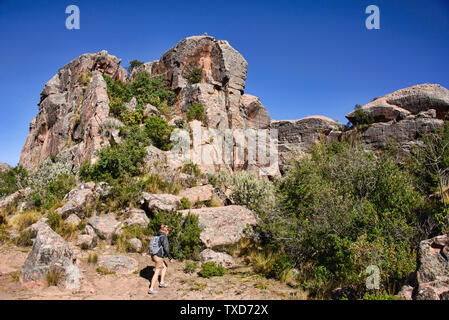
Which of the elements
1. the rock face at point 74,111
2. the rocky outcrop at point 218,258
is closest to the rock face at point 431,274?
the rocky outcrop at point 218,258

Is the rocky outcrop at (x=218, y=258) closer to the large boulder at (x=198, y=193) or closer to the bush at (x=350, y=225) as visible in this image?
the bush at (x=350, y=225)

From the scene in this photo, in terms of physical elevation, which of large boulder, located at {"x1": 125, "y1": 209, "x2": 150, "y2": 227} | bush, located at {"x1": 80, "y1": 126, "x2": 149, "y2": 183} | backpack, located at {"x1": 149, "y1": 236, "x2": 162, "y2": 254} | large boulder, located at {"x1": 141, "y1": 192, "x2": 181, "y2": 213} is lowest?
backpack, located at {"x1": 149, "y1": 236, "x2": 162, "y2": 254}

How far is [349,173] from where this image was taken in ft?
31.7

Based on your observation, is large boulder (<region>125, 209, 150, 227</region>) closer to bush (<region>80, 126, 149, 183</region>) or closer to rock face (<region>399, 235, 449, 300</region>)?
bush (<region>80, 126, 149, 183</region>)

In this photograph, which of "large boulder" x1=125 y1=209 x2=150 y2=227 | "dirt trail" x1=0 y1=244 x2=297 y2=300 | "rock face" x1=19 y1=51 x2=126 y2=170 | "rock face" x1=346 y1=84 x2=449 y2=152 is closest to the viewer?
"dirt trail" x1=0 y1=244 x2=297 y2=300

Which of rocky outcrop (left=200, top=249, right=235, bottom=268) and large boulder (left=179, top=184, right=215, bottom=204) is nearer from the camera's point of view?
rocky outcrop (left=200, top=249, right=235, bottom=268)

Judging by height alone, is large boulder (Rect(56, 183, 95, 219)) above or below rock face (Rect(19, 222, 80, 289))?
above

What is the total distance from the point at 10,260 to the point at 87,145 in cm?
835

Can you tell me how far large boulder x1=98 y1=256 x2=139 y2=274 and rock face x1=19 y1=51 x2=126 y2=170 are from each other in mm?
7293

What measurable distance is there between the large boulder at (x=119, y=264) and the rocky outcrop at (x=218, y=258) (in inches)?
80.7

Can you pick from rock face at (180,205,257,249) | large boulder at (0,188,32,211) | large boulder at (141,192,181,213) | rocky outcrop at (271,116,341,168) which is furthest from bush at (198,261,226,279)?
rocky outcrop at (271,116,341,168)

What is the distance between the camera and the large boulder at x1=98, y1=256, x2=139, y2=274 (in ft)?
25.4

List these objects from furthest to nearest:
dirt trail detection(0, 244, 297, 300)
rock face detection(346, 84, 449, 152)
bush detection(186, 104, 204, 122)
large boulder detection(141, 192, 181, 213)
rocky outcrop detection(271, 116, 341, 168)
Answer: rocky outcrop detection(271, 116, 341, 168)
rock face detection(346, 84, 449, 152)
bush detection(186, 104, 204, 122)
large boulder detection(141, 192, 181, 213)
dirt trail detection(0, 244, 297, 300)
